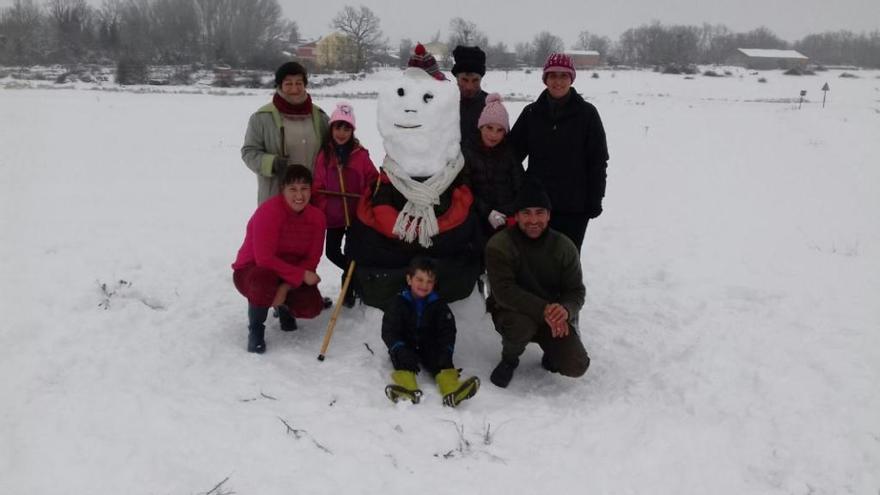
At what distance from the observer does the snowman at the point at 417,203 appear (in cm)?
367

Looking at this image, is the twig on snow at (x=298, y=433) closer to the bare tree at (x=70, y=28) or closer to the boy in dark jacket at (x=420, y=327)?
the boy in dark jacket at (x=420, y=327)

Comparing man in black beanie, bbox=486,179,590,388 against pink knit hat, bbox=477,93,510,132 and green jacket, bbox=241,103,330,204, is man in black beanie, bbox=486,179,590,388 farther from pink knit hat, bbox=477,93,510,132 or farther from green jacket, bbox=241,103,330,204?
green jacket, bbox=241,103,330,204

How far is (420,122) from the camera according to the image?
3646 mm

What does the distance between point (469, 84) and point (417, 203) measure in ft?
3.46

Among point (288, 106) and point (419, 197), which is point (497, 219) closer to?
point (419, 197)

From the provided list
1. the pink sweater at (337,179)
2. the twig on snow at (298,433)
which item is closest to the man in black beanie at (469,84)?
the pink sweater at (337,179)

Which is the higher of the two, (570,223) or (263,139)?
(263,139)

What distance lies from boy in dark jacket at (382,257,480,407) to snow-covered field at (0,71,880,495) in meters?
0.16

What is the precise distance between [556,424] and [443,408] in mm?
606

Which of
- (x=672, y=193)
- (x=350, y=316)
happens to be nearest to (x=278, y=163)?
(x=350, y=316)

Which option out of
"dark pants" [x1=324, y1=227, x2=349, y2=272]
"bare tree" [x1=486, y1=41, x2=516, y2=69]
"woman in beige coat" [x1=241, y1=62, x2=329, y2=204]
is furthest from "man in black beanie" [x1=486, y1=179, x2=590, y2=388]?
"bare tree" [x1=486, y1=41, x2=516, y2=69]

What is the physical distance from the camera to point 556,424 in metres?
3.09

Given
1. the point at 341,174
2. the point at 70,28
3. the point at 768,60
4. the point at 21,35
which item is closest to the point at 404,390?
the point at 341,174

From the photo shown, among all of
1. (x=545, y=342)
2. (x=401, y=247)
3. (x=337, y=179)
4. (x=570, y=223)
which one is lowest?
(x=545, y=342)
